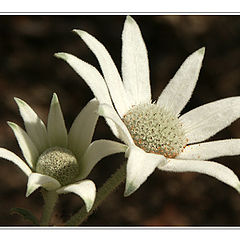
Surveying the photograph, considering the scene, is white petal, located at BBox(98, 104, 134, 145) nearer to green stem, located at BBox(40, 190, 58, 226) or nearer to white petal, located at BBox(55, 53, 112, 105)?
white petal, located at BBox(55, 53, 112, 105)

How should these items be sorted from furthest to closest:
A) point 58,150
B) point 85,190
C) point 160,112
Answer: point 160,112 → point 58,150 → point 85,190

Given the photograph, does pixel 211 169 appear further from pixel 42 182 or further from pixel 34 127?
pixel 34 127

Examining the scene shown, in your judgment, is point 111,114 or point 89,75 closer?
point 111,114

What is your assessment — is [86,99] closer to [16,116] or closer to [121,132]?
[16,116]

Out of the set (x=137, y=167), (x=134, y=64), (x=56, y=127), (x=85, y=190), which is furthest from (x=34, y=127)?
(x=137, y=167)

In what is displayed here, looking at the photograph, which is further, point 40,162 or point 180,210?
point 180,210

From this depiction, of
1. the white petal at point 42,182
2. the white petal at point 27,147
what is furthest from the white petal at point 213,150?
the white petal at point 27,147

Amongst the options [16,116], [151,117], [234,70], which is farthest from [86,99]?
[151,117]
